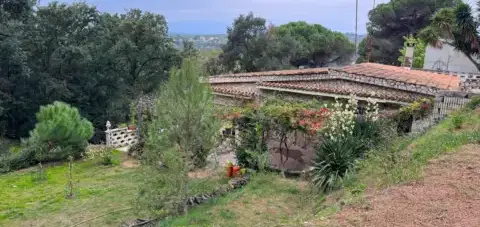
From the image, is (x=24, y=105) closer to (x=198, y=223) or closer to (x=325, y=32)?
(x=198, y=223)

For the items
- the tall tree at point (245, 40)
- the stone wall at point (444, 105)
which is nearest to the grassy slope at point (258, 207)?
the stone wall at point (444, 105)

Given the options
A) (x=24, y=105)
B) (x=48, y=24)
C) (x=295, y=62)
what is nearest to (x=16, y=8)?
(x=48, y=24)

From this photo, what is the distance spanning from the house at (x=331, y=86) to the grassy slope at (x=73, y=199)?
505 cm

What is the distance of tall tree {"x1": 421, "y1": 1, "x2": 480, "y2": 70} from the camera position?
46.2 feet

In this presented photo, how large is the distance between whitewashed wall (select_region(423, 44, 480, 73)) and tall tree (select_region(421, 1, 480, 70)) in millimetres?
11261

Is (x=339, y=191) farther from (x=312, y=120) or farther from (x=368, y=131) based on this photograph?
(x=312, y=120)

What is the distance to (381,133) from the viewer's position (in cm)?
1045

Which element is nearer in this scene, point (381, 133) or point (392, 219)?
point (392, 219)

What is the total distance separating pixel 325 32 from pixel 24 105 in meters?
33.6

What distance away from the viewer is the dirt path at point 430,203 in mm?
5449

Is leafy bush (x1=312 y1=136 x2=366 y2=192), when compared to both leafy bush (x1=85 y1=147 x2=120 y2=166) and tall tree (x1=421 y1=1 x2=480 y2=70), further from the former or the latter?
leafy bush (x1=85 y1=147 x2=120 y2=166)

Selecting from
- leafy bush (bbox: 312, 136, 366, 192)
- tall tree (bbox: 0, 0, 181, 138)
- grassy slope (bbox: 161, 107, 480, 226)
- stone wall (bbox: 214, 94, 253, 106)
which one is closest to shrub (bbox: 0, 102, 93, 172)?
stone wall (bbox: 214, 94, 253, 106)

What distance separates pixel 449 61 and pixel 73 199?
24.1 meters

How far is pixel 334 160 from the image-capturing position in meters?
9.56
